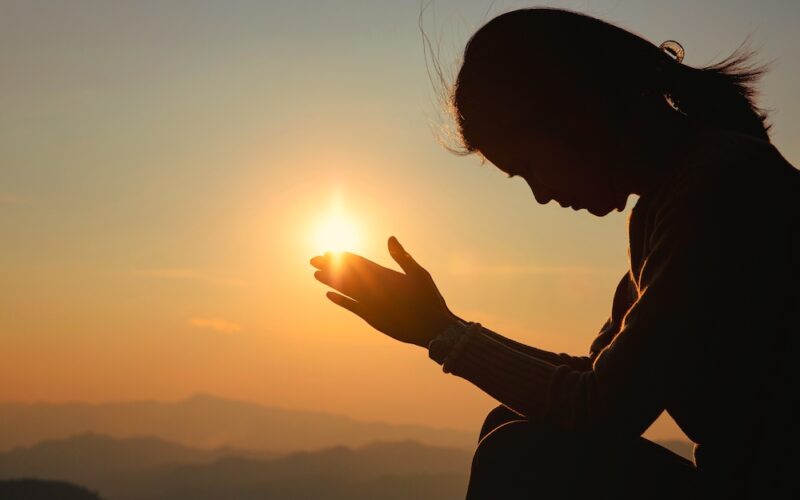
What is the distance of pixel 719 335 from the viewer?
2135 millimetres

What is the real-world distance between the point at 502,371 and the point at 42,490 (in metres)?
10.6

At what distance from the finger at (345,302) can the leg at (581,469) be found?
69 cm

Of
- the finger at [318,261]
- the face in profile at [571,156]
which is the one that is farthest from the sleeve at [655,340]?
the finger at [318,261]

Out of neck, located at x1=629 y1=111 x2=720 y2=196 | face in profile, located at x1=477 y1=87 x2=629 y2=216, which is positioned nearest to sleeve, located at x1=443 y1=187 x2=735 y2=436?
neck, located at x1=629 y1=111 x2=720 y2=196

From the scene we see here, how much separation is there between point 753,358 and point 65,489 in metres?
11.4

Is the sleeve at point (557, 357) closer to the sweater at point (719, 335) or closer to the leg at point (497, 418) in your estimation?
the leg at point (497, 418)

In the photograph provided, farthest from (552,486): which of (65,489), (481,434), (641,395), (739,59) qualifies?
(65,489)

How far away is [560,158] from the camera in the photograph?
2812 mm

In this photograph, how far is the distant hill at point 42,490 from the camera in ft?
35.3

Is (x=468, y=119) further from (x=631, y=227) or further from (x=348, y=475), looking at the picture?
(x=348, y=475)

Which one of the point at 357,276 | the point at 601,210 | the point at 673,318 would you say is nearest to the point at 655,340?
the point at 673,318

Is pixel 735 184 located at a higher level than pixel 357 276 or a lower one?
lower

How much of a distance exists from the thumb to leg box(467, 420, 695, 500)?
0.65m

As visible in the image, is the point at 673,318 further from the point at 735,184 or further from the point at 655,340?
the point at 735,184
